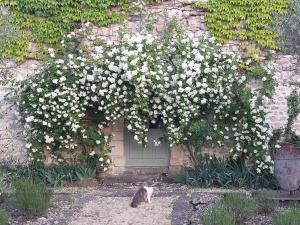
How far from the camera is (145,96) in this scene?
9.64 metres

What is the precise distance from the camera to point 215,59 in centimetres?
1002

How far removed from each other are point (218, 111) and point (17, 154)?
3772mm

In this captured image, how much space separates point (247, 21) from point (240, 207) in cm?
440

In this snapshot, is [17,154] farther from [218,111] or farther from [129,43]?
[218,111]

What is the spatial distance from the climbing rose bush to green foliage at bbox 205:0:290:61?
488mm

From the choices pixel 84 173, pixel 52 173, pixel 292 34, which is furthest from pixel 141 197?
pixel 292 34

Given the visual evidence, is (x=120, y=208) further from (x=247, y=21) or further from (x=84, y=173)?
(x=247, y=21)

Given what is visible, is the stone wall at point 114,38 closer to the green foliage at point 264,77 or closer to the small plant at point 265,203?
the green foliage at point 264,77

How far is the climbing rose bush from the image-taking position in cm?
970

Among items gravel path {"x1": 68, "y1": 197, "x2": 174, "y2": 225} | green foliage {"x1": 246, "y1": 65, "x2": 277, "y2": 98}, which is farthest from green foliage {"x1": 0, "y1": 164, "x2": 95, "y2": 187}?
green foliage {"x1": 246, "y1": 65, "x2": 277, "y2": 98}

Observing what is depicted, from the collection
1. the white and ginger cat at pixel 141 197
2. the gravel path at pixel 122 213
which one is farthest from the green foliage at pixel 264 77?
the white and ginger cat at pixel 141 197

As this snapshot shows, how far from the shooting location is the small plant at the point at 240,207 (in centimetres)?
734

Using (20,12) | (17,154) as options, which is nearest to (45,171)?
(17,154)

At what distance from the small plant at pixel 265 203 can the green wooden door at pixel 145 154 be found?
2967 mm
